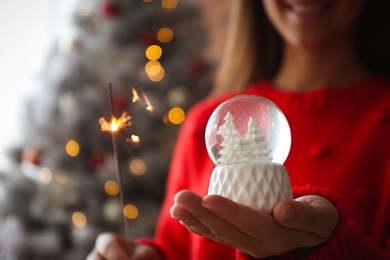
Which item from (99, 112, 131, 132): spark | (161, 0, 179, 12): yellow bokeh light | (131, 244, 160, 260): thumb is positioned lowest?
(131, 244, 160, 260): thumb

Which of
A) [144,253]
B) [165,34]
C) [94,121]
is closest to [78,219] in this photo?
[94,121]

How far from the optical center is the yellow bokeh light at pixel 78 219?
132 cm

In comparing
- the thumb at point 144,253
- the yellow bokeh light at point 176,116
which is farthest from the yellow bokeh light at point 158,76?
the thumb at point 144,253

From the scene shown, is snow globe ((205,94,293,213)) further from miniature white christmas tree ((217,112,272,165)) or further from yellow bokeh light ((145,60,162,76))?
yellow bokeh light ((145,60,162,76))

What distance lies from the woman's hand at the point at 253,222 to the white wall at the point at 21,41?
4.75 ft

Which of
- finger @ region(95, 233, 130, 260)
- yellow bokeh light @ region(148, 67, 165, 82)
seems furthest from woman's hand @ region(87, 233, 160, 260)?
yellow bokeh light @ region(148, 67, 165, 82)

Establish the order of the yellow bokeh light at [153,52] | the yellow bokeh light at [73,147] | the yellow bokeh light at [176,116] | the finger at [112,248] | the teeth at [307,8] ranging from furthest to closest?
the yellow bokeh light at [153,52] → the yellow bokeh light at [73,147] → the yellow bokeh light at [176,116] → the teeth at [307,8] → the finger at [112,248]

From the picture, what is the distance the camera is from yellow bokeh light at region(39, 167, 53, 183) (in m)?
1.42

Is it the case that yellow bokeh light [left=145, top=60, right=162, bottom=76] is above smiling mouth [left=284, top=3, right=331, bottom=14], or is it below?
below

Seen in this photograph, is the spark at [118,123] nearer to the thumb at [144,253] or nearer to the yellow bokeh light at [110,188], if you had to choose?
the thumb at [144,253]

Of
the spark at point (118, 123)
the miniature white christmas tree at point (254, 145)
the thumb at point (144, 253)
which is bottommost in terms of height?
the thumb at point (144, 253)

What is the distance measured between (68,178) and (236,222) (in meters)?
1.08

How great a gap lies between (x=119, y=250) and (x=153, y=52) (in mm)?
976

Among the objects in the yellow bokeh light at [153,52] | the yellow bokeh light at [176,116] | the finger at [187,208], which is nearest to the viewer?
the finger at [187,208]
